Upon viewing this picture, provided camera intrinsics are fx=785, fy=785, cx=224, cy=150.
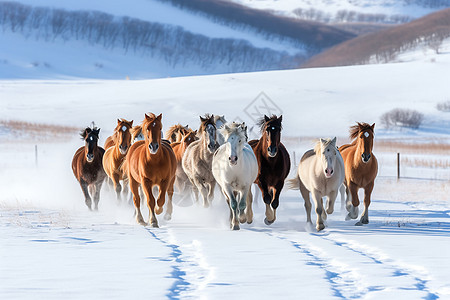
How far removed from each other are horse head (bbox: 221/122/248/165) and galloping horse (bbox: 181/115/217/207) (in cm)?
165

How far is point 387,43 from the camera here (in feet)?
409

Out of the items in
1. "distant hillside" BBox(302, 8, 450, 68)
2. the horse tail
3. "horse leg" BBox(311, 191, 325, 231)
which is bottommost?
"horse leg" BBox(311, 191, 325, 231)

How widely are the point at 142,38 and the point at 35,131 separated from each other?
97.1 metres

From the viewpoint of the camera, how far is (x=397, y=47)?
114375 millimetres

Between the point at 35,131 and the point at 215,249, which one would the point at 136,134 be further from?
the point at 35,131

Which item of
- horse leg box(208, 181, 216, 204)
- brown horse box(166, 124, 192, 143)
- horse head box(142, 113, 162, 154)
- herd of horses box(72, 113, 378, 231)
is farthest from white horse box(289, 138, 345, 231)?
brown horse box(166, 124, 192, 143)

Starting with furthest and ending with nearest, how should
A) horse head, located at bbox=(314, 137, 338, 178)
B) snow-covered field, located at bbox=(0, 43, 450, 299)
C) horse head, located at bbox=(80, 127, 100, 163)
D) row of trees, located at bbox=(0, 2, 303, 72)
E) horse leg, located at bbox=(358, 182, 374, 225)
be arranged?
row of trees, located at bbox=(0, 2, 303, 72) → horse head, located at bbox=(80, 127, 100, 163) → horse leg, located at bbox=(358, 182, 374, 225) → horse head, located at bbox=(314, 137, 338, 178) → snow-covered field, located at bbox=(0, 43, 450, 299)

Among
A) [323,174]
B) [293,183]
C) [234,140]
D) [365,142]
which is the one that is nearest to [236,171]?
[234,140]

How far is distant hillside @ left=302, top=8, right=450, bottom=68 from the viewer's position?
11150 cm

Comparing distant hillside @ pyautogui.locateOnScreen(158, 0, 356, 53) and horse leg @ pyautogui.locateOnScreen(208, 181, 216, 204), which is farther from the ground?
distant hillside @ pyautogui.locateOnScreen(158, 0, 356, 53)

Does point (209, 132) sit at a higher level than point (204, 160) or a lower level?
higher

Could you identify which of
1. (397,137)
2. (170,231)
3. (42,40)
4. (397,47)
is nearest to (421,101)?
(397,137)

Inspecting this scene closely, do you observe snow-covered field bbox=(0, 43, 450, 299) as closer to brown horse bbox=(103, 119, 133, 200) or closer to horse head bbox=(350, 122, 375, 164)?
brown horse bbox=(103, 119, 133, 200)

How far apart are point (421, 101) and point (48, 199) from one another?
131 ft
